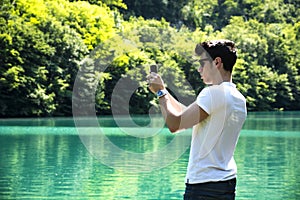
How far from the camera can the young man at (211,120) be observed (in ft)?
11.5

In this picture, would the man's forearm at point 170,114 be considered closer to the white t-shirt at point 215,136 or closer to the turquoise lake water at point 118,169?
the white t-shirt at point 215,136

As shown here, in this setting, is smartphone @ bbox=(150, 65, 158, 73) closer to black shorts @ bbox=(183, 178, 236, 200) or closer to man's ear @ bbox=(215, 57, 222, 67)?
man's ear @ bbox=(215, 57, 222, 67)

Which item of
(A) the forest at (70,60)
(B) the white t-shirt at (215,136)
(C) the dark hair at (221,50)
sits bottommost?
(B) the white t-shirt at (215,136)

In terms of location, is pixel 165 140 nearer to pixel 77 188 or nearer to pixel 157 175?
pixel 157 175

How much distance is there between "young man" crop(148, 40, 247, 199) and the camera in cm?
352

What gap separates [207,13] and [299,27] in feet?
40.2

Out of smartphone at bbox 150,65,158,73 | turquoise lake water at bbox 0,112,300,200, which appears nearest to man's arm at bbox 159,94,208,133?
smartphone at bbox 150,65,158,73

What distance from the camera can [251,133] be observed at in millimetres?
30828

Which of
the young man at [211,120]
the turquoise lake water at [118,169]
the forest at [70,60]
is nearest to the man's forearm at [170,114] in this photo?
the young man at [211,120]

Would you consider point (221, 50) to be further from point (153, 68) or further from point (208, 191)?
point (208, 191)

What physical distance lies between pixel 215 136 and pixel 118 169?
44.1ft

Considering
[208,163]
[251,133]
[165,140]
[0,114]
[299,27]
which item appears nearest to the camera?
[208,163]

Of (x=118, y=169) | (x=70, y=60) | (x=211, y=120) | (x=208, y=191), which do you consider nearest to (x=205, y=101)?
(x=211, y=120)

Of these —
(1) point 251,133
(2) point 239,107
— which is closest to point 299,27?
(1) point 251,133
